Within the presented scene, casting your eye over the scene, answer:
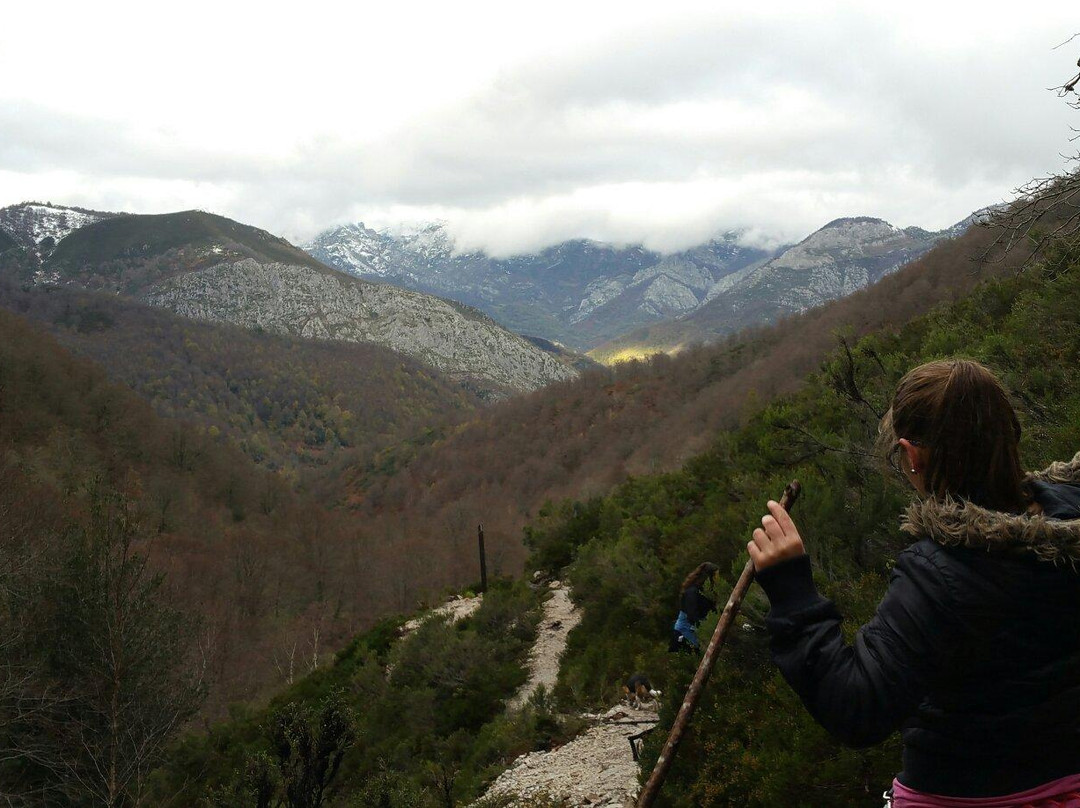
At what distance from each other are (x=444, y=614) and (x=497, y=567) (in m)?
21.8

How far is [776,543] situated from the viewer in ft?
5.75

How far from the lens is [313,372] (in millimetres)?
160250

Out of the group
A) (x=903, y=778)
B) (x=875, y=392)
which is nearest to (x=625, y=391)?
(x=875, y=392)

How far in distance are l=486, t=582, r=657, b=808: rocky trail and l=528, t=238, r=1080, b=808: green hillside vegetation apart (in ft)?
2.27

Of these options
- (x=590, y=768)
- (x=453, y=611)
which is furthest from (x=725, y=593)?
(x=453, y=611)

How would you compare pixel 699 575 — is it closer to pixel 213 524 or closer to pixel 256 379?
pixel 213 524

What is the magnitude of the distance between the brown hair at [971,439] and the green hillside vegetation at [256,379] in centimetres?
11311

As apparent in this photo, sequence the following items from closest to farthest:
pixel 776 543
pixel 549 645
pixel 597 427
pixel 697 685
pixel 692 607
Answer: pixel 776 543
pixel 697 685
pixel 692 607
pixel 549 645
pixel 597 427

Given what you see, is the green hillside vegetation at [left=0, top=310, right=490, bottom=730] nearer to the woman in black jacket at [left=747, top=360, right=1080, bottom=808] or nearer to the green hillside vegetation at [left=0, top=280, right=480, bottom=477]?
the woman in black jacket at [left=747, top=360, right=1080, bottom=808]

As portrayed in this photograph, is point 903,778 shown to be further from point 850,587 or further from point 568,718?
point 568,718

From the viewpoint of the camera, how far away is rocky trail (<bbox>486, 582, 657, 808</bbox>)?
6582 mm

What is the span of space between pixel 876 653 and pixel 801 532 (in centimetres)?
478

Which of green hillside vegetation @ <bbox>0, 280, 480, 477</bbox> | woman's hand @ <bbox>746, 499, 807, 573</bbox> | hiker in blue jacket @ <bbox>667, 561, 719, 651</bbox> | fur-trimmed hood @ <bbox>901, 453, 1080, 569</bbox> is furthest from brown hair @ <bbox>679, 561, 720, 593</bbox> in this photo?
green hillside vegetation @ <bbox>0, 280, 480, 477</bbox>

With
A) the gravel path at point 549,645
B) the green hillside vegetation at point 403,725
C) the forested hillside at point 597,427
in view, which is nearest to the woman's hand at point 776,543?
the green hillside vegetation at point 403,725
